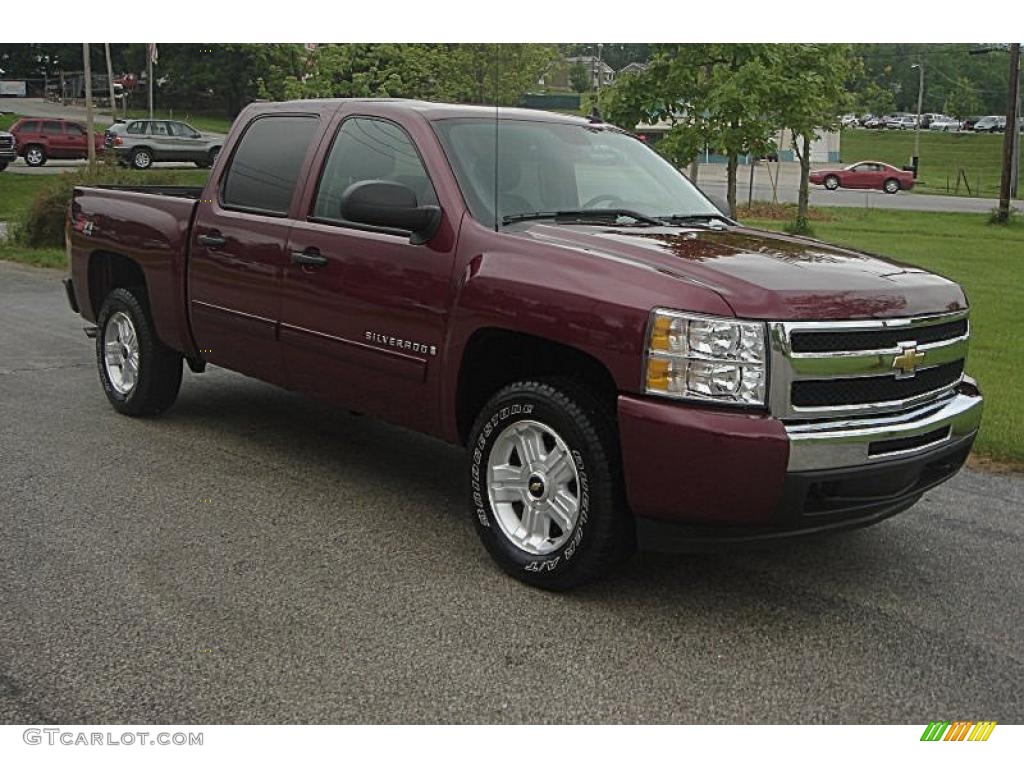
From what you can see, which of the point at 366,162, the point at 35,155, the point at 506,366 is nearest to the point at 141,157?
the point at 35,155

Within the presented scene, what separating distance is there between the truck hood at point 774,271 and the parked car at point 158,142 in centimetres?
3485

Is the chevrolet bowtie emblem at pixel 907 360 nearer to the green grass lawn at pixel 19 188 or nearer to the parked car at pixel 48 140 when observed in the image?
the green grass lawn at pixel 19 188

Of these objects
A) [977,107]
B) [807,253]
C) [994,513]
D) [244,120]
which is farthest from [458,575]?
[977,107]

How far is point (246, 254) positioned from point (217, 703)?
308 centimetres

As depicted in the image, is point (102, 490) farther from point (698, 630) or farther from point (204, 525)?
point (698, 630)

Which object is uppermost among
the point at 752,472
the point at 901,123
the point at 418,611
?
the point at 901,123

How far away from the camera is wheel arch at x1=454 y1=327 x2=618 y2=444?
4758mm

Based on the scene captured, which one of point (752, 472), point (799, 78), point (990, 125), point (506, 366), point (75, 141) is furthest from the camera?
point (990, 125)

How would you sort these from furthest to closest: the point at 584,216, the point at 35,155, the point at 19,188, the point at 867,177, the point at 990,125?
1. the point at 990,125
2. the point at 867,177
3. the point at 35,155
4. the point at 19,188
5. the point at 584,216

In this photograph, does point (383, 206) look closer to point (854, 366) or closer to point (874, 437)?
point (854, 366)

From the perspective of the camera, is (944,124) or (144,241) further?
(944,124)

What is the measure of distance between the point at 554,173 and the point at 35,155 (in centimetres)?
3903

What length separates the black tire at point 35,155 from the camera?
132ft

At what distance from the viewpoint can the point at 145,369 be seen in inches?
287
